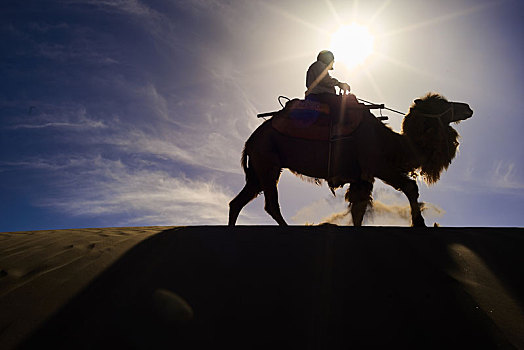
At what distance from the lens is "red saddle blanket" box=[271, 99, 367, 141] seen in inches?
220

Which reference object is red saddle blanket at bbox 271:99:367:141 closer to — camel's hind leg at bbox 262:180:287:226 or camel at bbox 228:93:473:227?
camel at bbox 228:93:473:227

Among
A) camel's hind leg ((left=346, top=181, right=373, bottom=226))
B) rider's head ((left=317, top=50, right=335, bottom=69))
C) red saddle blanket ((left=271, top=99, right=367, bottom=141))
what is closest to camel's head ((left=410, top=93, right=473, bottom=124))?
red saddle blanket ((left=271, top=99, right=367, bottom=141))

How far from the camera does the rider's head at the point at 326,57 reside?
602 cm

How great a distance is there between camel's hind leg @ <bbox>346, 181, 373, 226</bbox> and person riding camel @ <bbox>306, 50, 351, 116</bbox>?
135 centimetres

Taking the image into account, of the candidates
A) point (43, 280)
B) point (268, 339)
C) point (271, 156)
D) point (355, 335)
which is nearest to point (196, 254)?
point (43, 280)

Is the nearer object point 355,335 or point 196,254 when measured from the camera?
point 355,335

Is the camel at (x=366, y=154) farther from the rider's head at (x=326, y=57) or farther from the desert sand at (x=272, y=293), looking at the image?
the desert sand at (x=272, y=293)

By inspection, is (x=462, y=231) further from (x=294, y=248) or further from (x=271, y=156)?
(x=271, y=156)

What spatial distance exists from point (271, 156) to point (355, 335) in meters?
4.30

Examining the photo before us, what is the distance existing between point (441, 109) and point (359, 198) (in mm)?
1752

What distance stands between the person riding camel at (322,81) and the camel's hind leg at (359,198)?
1348 mm

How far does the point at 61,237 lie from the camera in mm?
3320

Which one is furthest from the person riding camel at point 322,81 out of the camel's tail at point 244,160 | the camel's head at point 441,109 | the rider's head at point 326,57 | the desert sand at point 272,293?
the desert sand at point 272,293

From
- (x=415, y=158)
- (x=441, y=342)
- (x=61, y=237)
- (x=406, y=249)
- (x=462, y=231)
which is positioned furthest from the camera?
(x=415, y=158)
